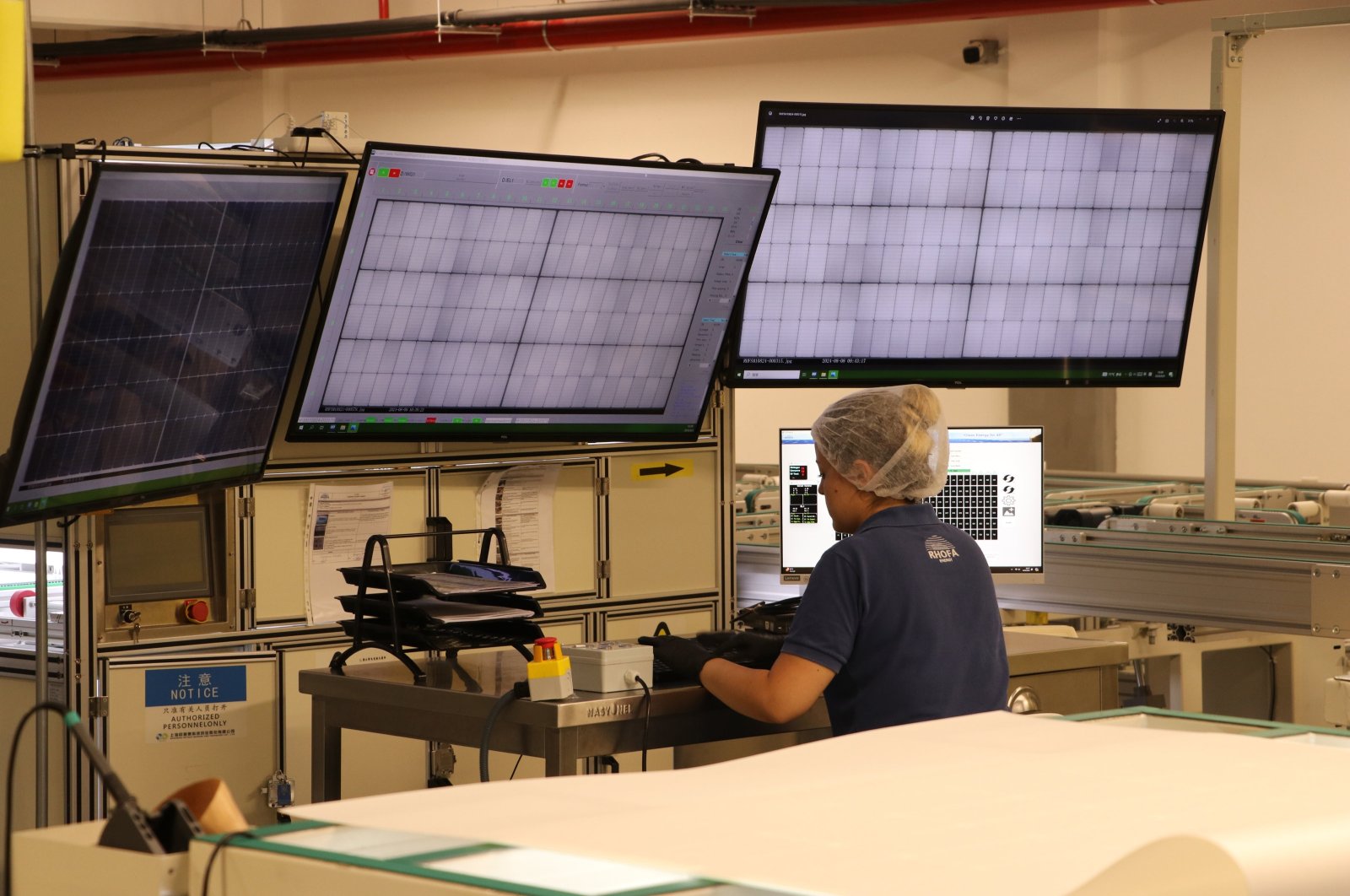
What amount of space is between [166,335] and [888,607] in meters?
1.27

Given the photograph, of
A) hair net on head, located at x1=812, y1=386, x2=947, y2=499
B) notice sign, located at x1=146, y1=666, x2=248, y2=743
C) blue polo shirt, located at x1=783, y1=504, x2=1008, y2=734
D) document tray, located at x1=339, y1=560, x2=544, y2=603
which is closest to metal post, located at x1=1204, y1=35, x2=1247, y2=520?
hair net on head, located at x1=812, y1=386, x2=947, y2=499

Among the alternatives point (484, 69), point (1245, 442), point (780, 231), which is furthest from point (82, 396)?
point (484, 69)

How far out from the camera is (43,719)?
3041 millimetres

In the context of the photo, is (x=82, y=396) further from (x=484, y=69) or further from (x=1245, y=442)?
(x=484, y=69)

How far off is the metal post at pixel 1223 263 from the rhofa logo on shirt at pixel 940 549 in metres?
1.67

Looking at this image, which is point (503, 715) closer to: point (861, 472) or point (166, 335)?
Answer: point (861, 472)

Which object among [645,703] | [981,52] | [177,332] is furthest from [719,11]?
[645,703]

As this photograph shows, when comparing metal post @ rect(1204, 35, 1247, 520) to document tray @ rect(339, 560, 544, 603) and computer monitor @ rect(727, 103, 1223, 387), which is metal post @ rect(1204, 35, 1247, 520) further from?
document tray @ rect(339, 560, 544, 603)

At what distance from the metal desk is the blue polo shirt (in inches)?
13.8

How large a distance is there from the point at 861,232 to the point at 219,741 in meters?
1.75

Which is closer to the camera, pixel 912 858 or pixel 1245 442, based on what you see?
pixel 912 858

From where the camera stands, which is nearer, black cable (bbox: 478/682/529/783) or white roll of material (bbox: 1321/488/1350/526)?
black cable (bbox: 478/682/529/783)

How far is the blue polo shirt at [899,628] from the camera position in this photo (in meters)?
2.48

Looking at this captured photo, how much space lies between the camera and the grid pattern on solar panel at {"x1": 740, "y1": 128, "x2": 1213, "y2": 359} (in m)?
3.65
